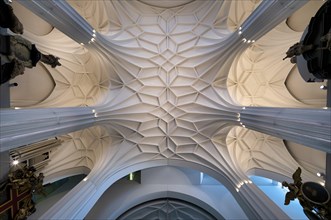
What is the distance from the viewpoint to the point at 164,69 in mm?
12523

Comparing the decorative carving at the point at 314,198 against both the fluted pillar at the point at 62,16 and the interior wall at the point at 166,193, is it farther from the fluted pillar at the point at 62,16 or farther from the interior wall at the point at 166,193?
the interior wall at the point at 166,193

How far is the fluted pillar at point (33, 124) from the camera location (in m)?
4.47

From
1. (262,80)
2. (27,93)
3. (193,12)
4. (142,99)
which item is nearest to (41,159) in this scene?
(27,93)

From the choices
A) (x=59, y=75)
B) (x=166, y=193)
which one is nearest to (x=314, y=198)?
(x=166, y=193)

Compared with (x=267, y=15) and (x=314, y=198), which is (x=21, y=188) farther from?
(x=267, y=15)

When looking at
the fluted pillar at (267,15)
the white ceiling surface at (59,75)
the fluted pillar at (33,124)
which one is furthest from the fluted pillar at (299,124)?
A: the white ceiling surface at (59,75)

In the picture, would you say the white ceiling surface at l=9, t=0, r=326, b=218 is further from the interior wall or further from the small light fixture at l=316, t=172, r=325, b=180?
the interior wall

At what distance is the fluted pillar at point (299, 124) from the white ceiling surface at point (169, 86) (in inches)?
163

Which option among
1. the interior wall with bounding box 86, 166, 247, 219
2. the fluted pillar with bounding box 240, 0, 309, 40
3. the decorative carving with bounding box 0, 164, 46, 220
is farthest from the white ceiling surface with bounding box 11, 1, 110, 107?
the fluted pillar with bounding box 240, 0, 309, 40

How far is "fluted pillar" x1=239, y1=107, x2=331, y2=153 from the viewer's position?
4242 millimetres

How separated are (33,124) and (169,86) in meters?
8.19

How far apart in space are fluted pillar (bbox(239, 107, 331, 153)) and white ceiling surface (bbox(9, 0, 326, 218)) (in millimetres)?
4152

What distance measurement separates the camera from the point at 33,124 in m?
5.31

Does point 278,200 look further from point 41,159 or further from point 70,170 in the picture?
point 41,159
